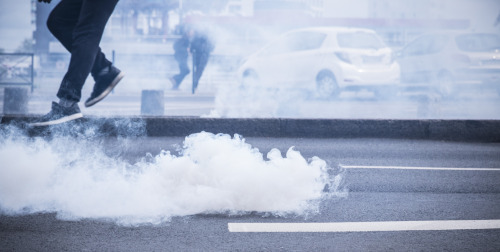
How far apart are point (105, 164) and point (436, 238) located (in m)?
1.91

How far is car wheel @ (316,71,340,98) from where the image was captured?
13289mm

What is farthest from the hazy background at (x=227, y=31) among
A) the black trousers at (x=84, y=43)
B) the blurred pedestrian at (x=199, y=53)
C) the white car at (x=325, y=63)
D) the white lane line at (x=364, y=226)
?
the white lane line at (x=364, y=226)

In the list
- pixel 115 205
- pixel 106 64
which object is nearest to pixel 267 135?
pixel 106 64

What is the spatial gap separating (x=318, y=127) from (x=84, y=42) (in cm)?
385

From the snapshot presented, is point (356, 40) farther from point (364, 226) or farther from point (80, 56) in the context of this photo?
point (364, 226)

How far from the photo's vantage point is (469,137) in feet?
24.0

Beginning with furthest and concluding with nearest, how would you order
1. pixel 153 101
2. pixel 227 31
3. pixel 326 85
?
pixel 227 31 < pixel 326 85 < pixel 153 101

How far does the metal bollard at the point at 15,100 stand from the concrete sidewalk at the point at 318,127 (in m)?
2.59

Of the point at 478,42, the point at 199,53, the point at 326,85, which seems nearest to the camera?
the point at 326,85

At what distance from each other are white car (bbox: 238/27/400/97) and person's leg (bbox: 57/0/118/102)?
9.36 metres

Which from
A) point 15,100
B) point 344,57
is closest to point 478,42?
point 344,57

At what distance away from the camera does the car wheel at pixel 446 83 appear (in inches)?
557

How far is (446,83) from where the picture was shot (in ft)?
46.7

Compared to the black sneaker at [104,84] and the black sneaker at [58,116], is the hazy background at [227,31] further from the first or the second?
the black sneaker at [58,116]
